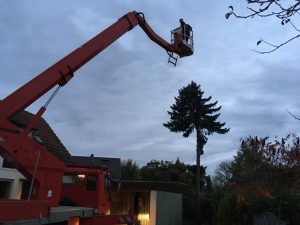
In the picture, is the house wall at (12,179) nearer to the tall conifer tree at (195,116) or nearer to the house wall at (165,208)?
the house wall at (165,208)

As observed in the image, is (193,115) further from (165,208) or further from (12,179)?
(12,179)

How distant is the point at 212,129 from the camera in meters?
36.8

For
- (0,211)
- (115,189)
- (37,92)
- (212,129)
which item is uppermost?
(212,129)

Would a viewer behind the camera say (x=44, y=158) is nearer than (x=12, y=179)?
Yes

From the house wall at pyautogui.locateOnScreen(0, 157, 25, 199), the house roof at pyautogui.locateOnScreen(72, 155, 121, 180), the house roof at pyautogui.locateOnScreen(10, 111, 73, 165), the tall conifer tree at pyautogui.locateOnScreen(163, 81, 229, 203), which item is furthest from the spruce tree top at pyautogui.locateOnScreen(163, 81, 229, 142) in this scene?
the house wall at pyautogui.locateOnScreen(0, 157, 25, 199)

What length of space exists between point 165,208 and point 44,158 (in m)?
17.4

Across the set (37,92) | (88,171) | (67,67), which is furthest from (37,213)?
(88,171)

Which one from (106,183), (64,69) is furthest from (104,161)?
(64,69)

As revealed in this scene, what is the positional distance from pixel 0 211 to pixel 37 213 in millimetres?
1041

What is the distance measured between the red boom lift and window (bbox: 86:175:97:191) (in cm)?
11

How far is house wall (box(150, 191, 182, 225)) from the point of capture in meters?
23.0

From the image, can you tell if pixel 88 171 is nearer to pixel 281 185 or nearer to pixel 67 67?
pixel 67 67

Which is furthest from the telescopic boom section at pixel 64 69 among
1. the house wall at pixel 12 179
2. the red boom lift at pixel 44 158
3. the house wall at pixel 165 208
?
the house wall at pixel 165 208

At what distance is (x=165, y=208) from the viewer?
960 inches
